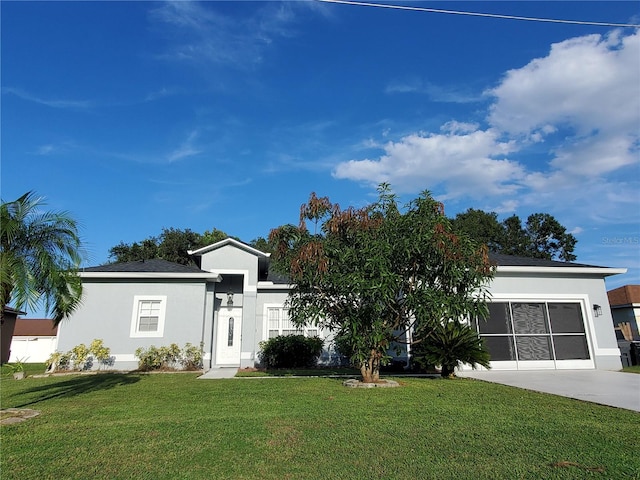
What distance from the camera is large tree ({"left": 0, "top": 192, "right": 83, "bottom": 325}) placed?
20.0 ft

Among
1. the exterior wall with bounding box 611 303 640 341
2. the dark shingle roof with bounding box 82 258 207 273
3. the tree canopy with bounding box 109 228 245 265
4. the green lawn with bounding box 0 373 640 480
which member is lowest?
the green lawn with bounding box 0 373 640 480

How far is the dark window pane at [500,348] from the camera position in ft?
41.5

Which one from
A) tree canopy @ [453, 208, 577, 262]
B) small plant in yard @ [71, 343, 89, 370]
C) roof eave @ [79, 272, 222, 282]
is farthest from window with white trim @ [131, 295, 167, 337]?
tree canopy @ [453, 208, 577, 262]

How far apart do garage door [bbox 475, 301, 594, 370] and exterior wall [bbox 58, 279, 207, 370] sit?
32.9 feet

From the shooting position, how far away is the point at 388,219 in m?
8.71

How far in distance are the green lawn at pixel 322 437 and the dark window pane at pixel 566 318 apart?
22.6 ft

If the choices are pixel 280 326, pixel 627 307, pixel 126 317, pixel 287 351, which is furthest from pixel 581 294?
pixel 627 307

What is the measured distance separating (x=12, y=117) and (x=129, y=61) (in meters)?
3.65

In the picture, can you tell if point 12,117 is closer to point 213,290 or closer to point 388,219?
point 213,290

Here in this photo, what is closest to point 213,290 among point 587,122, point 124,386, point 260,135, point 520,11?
point 124,386

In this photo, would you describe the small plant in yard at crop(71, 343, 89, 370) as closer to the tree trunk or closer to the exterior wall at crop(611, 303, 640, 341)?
the tree trunk

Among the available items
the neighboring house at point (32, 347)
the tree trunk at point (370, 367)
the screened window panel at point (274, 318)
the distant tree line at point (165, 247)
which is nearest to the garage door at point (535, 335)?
the tree trunk at point (370, 367)

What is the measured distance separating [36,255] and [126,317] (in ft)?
25.8

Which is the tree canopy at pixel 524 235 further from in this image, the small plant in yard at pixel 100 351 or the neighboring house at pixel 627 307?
the small plant in yard at pixel 100 351
